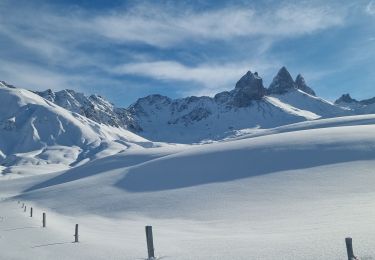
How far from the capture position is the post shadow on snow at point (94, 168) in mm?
95044

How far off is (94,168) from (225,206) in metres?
66.8

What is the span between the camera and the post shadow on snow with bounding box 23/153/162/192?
3742 inches

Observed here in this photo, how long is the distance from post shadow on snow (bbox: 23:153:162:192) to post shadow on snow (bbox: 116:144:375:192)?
29067mm

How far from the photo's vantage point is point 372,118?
154625 millimetres

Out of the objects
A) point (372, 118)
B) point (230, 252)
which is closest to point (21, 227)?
point (230, 252)

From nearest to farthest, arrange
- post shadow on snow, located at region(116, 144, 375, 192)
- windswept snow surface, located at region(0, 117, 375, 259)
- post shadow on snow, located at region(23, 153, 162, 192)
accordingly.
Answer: windswept snow surface, located at region(0, 117, 375, 259) < post shadow on snow, located at region(116, 144, 375, 192) < post shadow on snow, located at region(23, 153, 162, 192)

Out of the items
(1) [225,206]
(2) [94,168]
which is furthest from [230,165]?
(2) [94,168]

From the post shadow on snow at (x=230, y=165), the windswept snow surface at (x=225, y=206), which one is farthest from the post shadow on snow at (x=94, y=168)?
the post shadow on snow at (x=230, y=165)

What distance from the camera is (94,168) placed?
334ft

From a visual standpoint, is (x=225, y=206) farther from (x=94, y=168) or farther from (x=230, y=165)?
(x=94, y=168)

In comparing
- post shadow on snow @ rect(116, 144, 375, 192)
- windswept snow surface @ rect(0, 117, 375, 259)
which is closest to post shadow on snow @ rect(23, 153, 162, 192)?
windswept snow surface @ rect(0, 117, 375, 259)

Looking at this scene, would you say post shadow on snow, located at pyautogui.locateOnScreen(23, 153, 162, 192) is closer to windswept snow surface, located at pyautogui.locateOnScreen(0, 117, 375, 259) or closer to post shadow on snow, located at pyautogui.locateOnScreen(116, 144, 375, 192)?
windswept snow surface, located at pyautogui.locateOnScreen(0, 117, 375, 259)

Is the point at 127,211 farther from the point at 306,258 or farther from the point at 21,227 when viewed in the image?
the point at 306,258

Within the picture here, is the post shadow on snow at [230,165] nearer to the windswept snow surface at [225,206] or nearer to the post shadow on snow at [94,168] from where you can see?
the windswept snow surface at [225,206]
